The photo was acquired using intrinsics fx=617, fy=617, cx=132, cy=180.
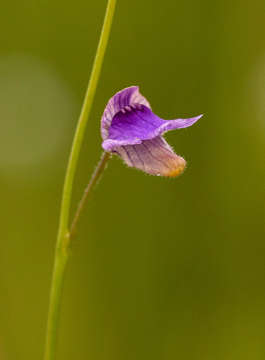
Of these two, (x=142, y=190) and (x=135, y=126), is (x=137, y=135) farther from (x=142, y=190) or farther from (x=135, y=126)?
(x=142, y=190)

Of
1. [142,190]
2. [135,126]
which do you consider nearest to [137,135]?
[135,126]

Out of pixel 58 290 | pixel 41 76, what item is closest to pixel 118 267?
pixel 41 76

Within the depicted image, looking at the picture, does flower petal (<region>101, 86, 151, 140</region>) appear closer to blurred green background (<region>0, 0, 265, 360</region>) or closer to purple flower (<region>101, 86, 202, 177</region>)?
purple flower (<region>101, 86, 202, 177</region>)

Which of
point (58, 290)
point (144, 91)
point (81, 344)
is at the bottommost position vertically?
point (81, 344)

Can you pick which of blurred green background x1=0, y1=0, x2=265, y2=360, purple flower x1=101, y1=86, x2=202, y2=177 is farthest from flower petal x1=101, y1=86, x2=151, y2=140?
blurred green background x1=0, y1=0, x2=265, y2=360

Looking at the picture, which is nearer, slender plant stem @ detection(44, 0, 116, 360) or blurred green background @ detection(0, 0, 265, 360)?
slender plant stem @ detection(44, 0, 116, 360)

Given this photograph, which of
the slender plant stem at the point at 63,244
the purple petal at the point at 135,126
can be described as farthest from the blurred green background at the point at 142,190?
the purple petal at the point at 135,126

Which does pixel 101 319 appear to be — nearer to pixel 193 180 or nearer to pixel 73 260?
pixel 73 260
